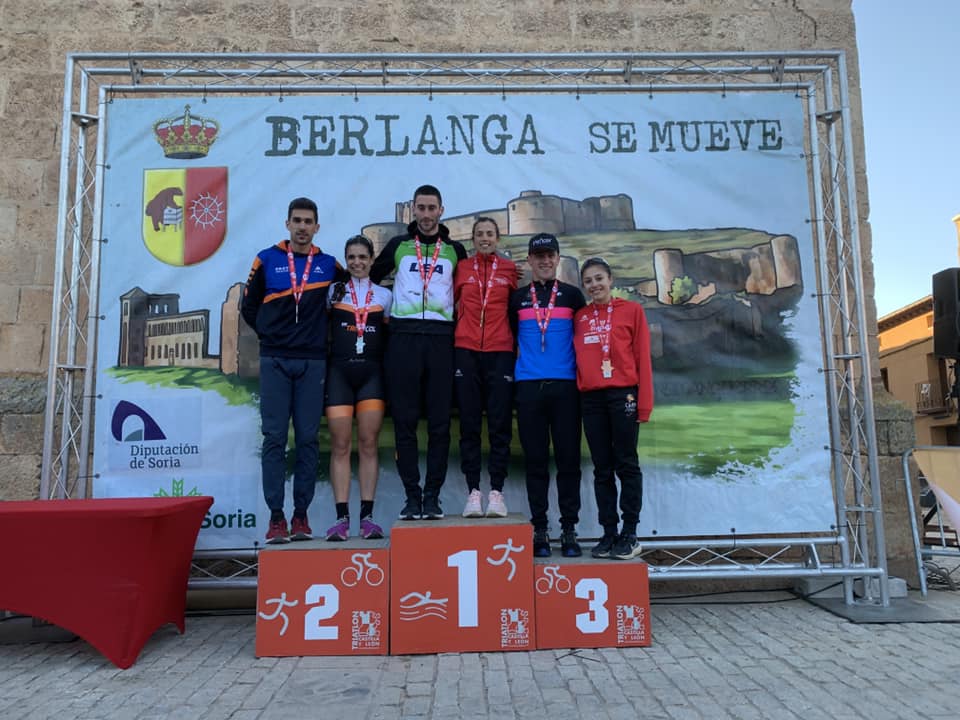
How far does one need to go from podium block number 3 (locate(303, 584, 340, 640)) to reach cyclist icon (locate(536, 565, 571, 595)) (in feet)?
3.38

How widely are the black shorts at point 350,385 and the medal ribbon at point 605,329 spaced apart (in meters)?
1.32

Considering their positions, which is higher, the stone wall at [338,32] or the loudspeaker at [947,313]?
the stone wall at [338,32]

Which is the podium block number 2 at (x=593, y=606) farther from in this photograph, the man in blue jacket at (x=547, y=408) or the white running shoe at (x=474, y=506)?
the white running shoe at (x=474, y=506)

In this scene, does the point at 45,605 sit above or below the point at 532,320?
below

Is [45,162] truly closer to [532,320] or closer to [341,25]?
[341,25]

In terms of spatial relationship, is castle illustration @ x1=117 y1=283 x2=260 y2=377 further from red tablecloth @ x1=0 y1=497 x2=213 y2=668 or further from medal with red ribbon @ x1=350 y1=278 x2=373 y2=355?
red tablecloth @ x1=0 y1=497 x2=213 y2=668

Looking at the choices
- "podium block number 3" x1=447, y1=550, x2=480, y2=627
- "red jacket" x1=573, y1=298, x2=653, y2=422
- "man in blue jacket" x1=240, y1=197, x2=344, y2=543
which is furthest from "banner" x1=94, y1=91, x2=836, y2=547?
"podium block number 3" x1=447, y1=550, x2=480, y2=627

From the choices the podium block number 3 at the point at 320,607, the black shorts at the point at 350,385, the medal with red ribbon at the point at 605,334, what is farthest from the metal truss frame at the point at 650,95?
the medal with red ribbon at the point at 605,334

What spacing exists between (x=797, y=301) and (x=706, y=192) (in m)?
0.95

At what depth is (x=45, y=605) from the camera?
339 cm

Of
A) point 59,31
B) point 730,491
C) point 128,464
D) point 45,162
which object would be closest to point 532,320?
point 730,491

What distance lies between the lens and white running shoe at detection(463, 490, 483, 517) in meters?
3.94

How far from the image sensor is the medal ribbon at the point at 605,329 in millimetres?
3928

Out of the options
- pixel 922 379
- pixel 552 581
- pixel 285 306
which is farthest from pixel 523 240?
pixel 922 379
